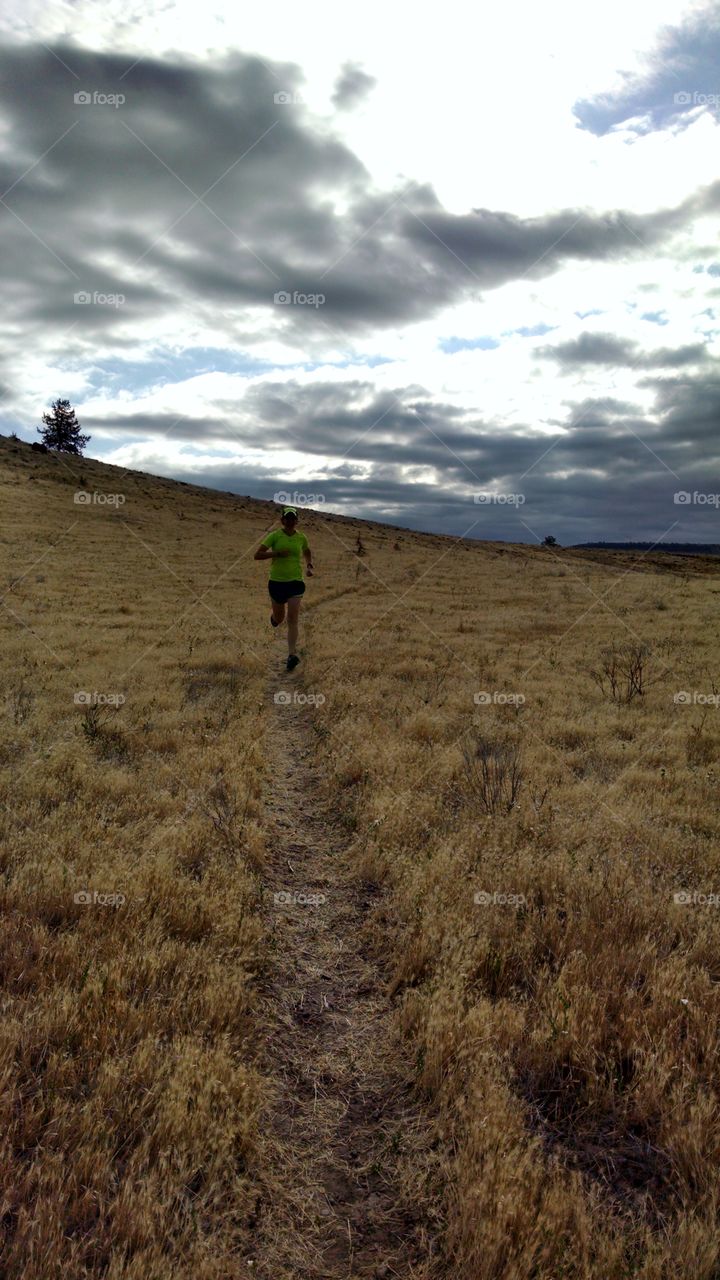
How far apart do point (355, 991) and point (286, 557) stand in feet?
35.2

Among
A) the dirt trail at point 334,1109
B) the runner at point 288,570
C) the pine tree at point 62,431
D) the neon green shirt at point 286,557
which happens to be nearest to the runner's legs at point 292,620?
the runner at point 288,570

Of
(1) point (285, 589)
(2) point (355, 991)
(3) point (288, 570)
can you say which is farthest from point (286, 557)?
(2) point (355, 991)

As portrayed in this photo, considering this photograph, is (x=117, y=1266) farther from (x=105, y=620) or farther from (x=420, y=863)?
(x=105, y=620)

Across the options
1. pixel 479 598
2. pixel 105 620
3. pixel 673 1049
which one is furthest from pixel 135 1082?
pixel 479 598

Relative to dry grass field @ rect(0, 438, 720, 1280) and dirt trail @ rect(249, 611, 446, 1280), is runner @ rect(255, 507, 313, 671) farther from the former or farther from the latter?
dirt trail @ rect(249, 611, 446, 1280)

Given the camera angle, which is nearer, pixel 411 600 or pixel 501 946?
pixel 501 946

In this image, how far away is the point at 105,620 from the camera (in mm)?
18250

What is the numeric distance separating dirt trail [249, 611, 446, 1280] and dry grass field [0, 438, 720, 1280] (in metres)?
0.01

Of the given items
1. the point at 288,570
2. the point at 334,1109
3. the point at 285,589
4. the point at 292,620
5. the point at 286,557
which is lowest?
the point at 334,1109

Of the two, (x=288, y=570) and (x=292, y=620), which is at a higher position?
(x=288, y=570)

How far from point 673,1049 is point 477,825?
2.81 m

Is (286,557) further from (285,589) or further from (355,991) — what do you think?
(355,991)

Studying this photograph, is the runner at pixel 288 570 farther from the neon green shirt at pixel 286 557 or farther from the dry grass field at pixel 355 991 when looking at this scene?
the dry grass field at pixel 355 991

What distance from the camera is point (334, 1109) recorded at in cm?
336
